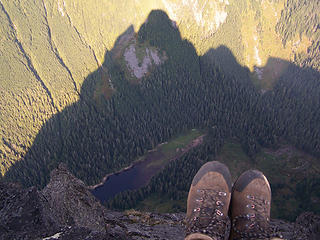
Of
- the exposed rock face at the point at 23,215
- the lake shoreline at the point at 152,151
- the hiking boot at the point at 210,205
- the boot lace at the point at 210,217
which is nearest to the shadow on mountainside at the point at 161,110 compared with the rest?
the lake shoreline at the point at 152,151

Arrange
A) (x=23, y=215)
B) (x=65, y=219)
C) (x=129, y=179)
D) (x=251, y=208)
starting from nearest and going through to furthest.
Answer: (x=23, y=215), (x=251, y=208), (x=65, y=219), (x=129, y=179)

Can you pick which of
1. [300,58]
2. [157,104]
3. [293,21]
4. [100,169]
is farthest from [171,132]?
[293,21]

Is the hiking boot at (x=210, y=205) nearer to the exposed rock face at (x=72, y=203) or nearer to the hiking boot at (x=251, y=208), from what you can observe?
the hiking boot at (x=251, y=208)

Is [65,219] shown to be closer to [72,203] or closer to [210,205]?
[72,203]

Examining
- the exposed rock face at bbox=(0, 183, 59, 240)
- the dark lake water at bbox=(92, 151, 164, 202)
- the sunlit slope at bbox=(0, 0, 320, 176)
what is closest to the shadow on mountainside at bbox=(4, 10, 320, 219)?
the dark lake water at bbox=(92, 151, 164, 202)

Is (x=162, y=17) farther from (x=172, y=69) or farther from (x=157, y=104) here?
(x=157, y=104)

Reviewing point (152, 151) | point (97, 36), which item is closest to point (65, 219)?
point (152, 151)
